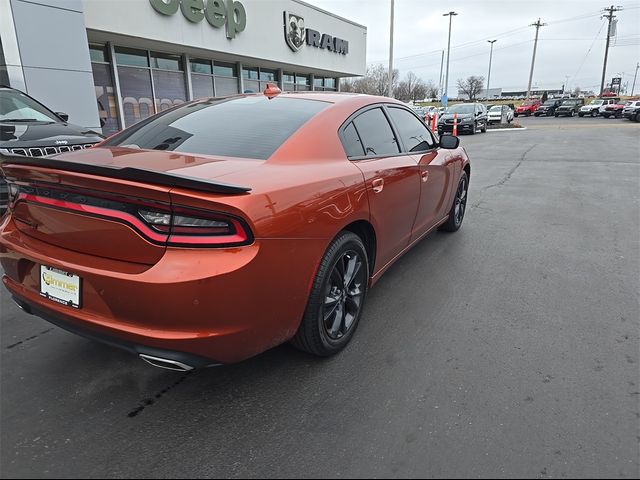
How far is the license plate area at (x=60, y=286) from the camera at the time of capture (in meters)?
2.04

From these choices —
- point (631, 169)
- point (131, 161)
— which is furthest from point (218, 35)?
point (131, 161)

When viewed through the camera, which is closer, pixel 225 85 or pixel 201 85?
pixel 201 85

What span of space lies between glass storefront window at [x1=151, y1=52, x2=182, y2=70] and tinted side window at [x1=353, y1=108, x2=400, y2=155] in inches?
517

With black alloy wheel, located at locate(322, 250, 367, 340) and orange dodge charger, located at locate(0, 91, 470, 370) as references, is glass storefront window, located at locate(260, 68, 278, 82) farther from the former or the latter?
black alloy wheel, located at locate(322, 250, 367, 340)

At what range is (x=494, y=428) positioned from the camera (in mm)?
2090

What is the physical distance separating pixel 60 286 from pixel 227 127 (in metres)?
1.33

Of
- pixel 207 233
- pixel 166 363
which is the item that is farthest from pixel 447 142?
pixel 166 363

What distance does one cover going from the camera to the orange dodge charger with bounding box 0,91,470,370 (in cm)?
187

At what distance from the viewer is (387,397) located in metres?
2.32

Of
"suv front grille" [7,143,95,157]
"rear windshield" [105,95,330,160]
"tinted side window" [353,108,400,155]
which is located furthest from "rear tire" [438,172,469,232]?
"suv front grille" [7,143,95,157]

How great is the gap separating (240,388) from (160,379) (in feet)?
1.58

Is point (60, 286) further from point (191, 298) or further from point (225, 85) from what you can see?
point (225, 85)

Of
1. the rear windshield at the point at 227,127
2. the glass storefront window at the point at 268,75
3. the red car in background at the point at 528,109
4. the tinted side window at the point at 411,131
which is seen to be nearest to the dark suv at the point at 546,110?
the red car in background at the point at 528,109

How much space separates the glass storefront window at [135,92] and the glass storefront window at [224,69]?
10.5 feet
